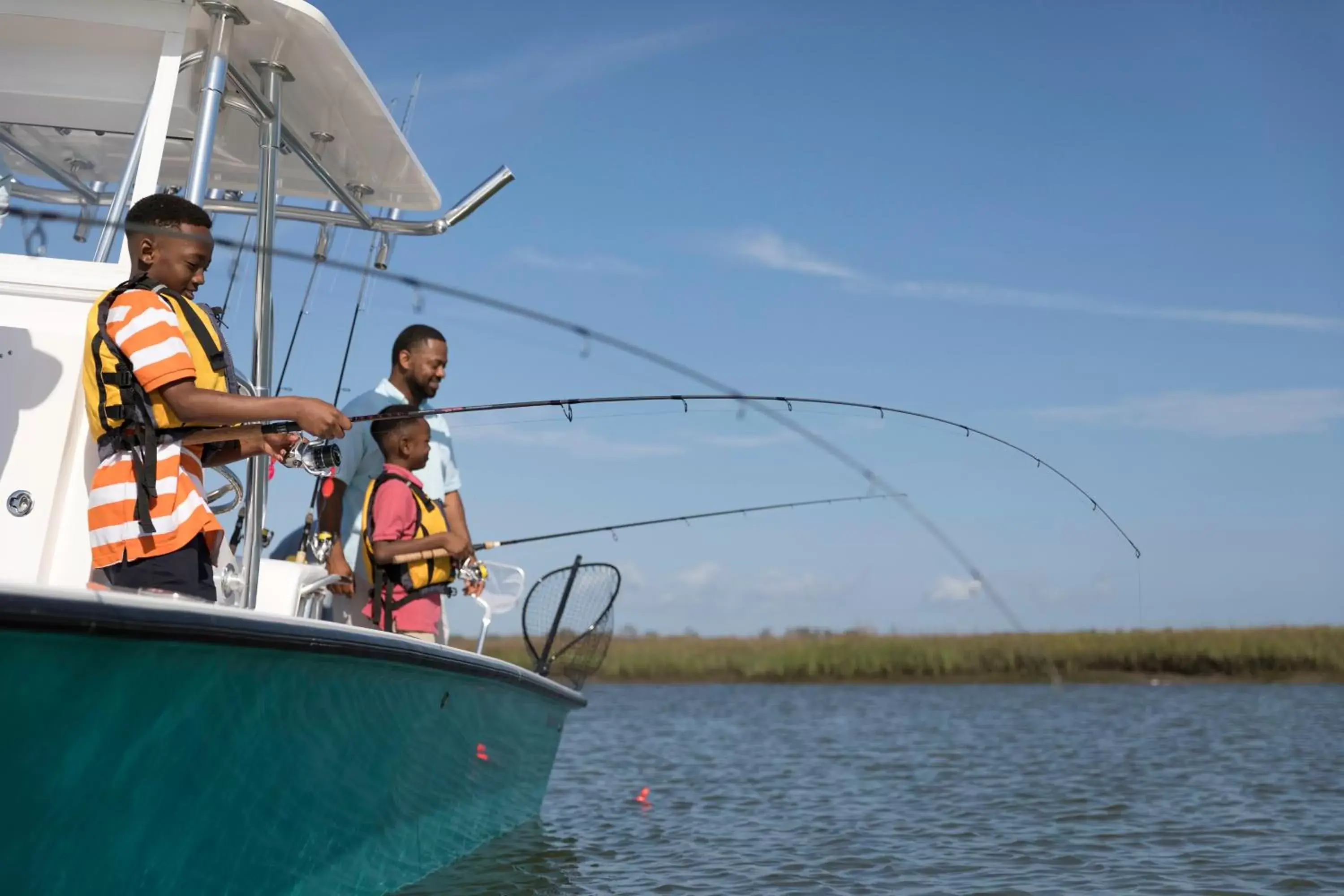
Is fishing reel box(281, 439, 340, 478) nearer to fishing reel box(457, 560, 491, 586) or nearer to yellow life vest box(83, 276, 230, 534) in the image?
yellow life vest box(83, 276, 230, 534)

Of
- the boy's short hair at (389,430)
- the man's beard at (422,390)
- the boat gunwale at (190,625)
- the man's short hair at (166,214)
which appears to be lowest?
the boat gunwale at (190,625)

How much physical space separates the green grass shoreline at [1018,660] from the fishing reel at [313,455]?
21107 millimetres

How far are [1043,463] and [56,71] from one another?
4.29 m

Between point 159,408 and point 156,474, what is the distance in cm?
17

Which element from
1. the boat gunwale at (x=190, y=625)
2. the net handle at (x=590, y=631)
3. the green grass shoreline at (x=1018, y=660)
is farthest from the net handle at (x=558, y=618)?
the green grass shoreline at (x=1018, y=660)

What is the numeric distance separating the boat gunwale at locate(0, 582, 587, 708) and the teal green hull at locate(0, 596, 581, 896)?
1.0 inches

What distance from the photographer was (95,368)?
3502mm

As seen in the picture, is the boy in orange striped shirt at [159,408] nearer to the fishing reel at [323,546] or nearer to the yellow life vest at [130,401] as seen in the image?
the yellow life vest at [130,401]

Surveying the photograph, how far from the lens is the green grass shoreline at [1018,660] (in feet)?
88.5

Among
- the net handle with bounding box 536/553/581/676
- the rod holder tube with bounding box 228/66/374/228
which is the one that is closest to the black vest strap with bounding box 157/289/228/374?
the rod holder tube with bounding box 228/66/374/228

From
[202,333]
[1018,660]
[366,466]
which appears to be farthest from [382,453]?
[1018,660]

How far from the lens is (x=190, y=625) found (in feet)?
11.1

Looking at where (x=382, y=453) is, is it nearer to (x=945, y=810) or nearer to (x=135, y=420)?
(x=135, y=420)

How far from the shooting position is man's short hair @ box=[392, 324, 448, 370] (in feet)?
20.0
